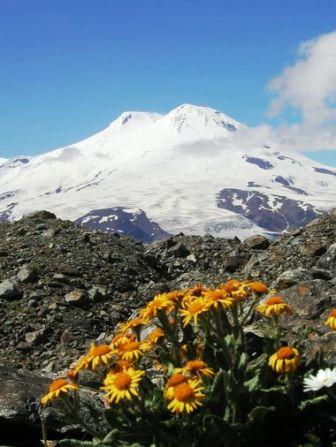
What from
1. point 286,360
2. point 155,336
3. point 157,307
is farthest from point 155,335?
point 286,360

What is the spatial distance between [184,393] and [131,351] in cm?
114

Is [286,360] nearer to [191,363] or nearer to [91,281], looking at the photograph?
[191,363]

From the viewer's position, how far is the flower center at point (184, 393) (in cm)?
560

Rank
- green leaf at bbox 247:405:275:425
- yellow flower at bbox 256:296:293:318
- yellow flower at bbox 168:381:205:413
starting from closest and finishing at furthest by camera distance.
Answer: yellow flower at bbox 168:381:205:413
green leaf at bbox 247:405:275:425
yellow flower at bbox 256:296:293:318

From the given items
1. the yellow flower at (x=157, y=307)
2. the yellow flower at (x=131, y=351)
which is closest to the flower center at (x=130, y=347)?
the yellow flower at (x=131, y=351)

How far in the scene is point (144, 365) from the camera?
12.7 m

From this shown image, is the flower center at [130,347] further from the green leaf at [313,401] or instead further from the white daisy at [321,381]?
the green leaf at [313,401]

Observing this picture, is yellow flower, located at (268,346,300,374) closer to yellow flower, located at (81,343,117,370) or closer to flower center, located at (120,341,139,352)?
flower center, located at (120,341,139,352)

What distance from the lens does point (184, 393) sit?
5613 mm

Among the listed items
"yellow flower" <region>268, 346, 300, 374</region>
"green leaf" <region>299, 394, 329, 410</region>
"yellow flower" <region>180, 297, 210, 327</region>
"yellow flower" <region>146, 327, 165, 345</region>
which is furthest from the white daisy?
"yellow flower" <region>146, 327, 165, 345</region>

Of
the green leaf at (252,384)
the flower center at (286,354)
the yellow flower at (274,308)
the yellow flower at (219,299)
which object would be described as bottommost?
the green leaf at (252,384)

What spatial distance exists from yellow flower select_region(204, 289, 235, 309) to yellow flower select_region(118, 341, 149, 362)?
1.00 meters

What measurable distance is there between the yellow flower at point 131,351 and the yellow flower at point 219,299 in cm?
100

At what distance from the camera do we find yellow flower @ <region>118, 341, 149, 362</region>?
6.49m
